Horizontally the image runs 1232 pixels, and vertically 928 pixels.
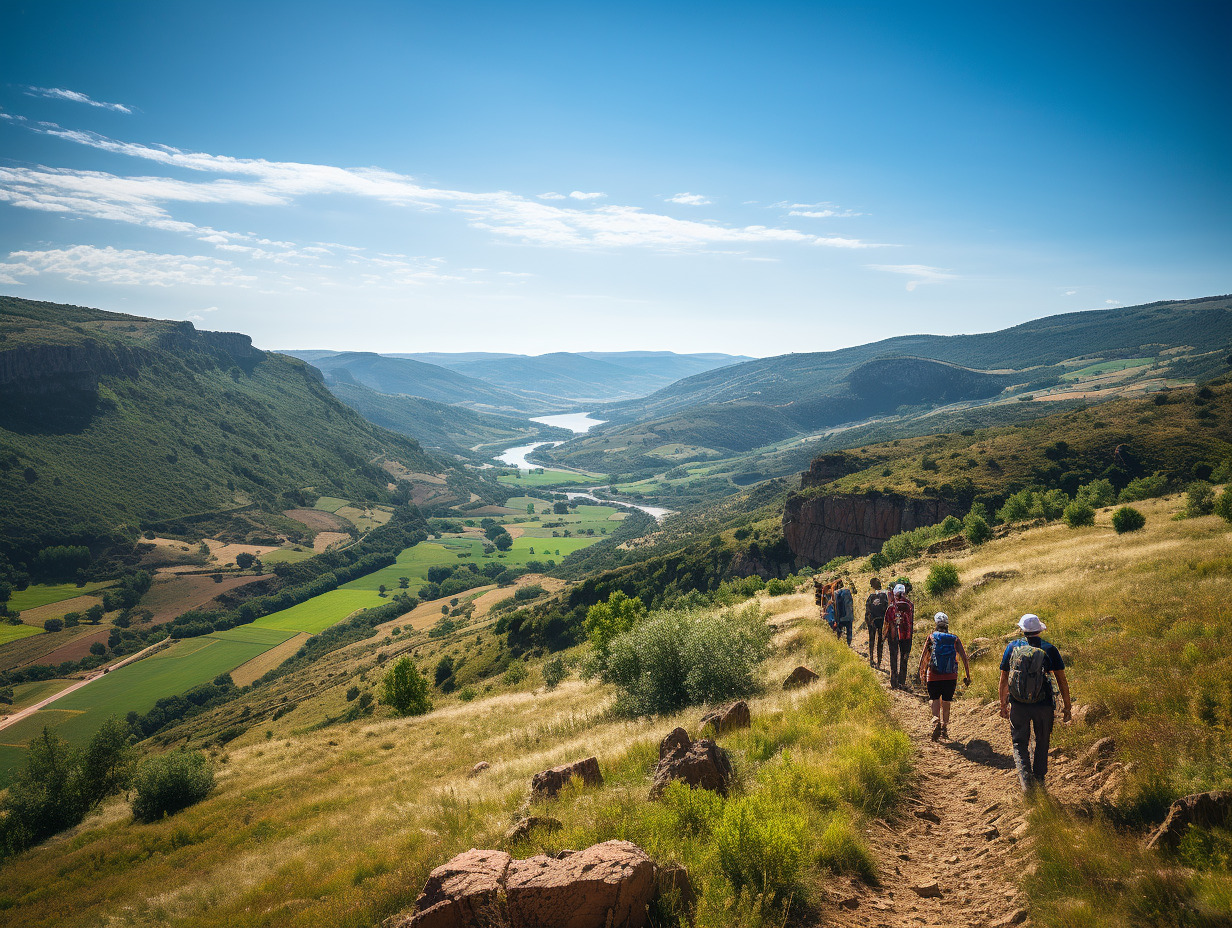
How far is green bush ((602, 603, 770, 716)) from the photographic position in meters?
19.0

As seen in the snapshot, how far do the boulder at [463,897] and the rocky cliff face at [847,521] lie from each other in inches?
3203

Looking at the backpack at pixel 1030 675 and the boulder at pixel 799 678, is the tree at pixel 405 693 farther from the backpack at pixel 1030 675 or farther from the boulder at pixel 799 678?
the backpack at pixel 1030 675

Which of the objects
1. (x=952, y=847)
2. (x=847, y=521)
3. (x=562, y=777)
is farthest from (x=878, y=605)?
(x=847, y=521)

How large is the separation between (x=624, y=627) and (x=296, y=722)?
42789mm

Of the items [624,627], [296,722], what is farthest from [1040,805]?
[296,722]

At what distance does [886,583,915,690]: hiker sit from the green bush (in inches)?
178

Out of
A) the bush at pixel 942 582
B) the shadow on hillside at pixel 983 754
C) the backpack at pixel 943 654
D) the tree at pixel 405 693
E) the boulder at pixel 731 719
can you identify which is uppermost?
the backpack at pixel 943 654

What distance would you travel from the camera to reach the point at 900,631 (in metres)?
15.6

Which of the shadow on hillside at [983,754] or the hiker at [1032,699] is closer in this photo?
the hiker at [1032,699]

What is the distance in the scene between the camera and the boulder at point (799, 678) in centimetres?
1689

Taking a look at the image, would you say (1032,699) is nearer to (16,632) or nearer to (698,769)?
(698,769)

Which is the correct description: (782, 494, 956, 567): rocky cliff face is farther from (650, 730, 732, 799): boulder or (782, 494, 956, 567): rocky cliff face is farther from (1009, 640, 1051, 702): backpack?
(650, 730, 732, 799): boulder

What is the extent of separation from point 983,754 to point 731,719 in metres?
5.32

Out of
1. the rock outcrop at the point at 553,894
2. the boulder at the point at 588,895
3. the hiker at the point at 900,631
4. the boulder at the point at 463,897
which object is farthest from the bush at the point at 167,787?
the hiker at the point at 900,631
